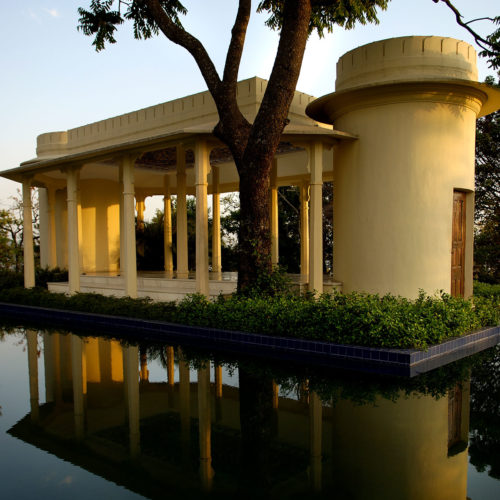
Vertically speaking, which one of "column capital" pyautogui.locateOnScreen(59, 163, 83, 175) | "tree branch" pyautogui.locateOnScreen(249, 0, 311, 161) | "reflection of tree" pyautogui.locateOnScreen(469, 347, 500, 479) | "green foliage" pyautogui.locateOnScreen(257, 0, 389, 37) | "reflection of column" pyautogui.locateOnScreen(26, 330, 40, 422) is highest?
"green foliage" pyautogui.locateOnScreen(257, 0, 389, 37)

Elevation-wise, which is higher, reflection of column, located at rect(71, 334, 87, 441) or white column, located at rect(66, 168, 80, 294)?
white column, located at rect(66, 168, 80, 294)

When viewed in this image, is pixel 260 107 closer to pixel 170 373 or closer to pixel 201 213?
pixel 201 213

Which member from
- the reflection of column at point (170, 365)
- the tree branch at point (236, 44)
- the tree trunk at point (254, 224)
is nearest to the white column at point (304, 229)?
the tree trunk at point (254, 224)

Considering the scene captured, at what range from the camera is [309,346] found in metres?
6.95

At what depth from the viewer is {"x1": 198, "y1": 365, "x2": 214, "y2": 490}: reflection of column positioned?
139 inches

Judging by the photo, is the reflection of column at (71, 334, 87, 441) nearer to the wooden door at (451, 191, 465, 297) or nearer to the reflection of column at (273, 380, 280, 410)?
the reflection of column at (273, 380, 280, 410)

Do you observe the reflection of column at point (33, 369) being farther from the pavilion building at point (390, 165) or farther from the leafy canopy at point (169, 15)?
the leafy canopy at point (169, 15)

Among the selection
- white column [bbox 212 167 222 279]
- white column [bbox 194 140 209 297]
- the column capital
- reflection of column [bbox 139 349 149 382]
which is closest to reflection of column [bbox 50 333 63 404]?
reflection of column [bbox 139 349 149 382]

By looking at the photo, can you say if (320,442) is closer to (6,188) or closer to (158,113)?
(158,113)

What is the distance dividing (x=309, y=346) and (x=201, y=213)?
12.3 feet

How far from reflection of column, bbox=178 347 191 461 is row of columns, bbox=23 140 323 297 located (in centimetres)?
302

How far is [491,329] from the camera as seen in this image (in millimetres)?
8086

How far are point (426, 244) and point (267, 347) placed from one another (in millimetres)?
3869

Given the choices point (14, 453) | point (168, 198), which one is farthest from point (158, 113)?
point (14, 453)
